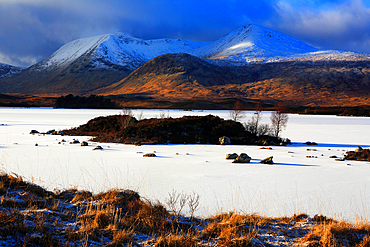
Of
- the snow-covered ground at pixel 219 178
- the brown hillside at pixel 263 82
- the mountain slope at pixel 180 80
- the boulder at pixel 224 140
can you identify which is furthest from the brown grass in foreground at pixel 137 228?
the mountain slope at pixel 180 80

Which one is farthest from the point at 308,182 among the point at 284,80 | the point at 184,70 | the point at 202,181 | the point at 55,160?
the point at 184,70

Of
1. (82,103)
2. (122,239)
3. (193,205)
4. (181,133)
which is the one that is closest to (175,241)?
(122,239)

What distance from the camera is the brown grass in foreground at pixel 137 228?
3.64 metres

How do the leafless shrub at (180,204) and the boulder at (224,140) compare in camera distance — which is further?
the boulder at (224,140)

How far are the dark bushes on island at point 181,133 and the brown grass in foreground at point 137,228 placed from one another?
12814mm

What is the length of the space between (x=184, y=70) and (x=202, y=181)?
18101cm

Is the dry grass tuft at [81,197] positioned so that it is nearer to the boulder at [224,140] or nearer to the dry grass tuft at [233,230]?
the dry grass tuft at [233,230]

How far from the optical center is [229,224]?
4.20 meters

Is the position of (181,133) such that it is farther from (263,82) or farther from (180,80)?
(180,80)

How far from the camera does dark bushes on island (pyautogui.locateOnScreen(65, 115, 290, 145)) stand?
18.0 meters

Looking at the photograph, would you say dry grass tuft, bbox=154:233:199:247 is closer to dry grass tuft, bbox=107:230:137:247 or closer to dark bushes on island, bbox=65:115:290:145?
dry grass tuft, bbox=107:230:137:247

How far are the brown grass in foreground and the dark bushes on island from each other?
12.8m

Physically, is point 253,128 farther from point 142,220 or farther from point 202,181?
point 142,220

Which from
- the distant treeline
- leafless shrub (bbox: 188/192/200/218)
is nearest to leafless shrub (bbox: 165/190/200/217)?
leafless shrub (bbox: 188/192/200/218)
